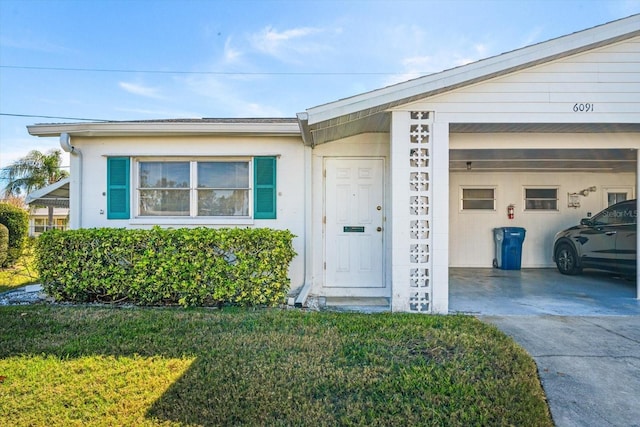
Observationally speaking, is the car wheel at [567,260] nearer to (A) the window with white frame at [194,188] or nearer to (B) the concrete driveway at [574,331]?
(B) the concrete driveway at [574,331]

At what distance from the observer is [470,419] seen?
238 centimetres

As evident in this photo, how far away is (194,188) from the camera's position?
6188 mm

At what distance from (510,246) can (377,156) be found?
4924mm

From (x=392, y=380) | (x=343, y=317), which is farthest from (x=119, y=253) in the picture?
(x=392, y=380)

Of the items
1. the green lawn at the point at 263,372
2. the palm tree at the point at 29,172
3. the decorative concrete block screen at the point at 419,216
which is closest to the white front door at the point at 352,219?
the decorative concrete block screen at the point at 419,216

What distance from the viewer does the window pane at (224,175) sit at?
20.4 ft

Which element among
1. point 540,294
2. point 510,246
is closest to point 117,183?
point 540,294

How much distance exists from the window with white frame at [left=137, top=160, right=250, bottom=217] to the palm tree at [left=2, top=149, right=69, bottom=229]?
18507mm

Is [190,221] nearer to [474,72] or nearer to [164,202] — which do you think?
[164,202]

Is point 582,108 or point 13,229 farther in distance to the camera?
point 13,229

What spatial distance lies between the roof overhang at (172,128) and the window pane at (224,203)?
0.98 meters

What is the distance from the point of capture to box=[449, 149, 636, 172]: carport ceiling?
668 centimetres

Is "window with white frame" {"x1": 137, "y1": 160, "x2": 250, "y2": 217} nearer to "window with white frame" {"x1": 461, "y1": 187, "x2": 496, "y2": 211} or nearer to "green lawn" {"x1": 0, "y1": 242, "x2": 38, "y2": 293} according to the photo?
"green lawn" {"x1": 0, "y1": 242, "x2": 38, "y2": 293}

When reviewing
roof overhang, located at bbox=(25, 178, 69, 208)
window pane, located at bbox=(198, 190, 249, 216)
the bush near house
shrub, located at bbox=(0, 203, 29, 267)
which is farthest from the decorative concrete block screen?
shrub, located at bbox=(0, 203, 29, 267)
